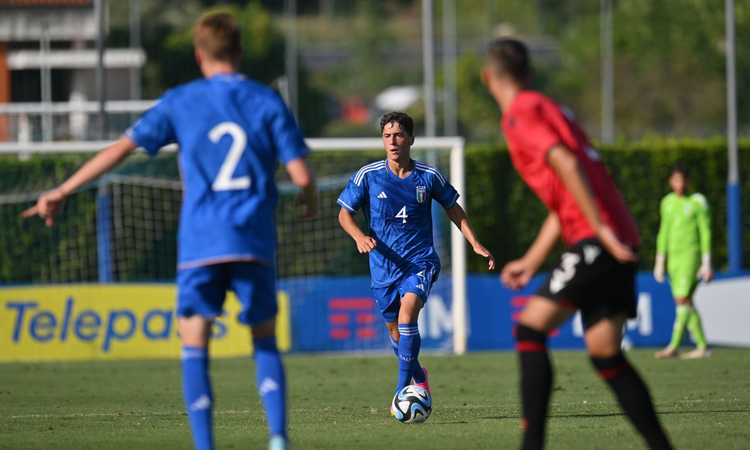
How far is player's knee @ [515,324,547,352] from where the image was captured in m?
6.34

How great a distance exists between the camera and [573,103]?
6344cm

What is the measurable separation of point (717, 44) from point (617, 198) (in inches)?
1885

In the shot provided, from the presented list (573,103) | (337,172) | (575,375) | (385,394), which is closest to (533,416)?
(385,394)

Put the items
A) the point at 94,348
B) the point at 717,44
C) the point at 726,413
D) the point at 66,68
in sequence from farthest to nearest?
the point at 717,44
the point at 66,68
the point at 94,348
the point at 726,413

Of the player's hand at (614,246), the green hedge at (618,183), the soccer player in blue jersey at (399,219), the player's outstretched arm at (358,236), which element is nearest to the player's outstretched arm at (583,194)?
the player's hand at (614,246)

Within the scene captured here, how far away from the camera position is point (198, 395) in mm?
6418

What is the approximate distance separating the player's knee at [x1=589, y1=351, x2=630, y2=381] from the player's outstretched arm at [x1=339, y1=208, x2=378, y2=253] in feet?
10.7

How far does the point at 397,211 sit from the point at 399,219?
0.21 ft

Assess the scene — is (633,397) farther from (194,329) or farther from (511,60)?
(194,329)

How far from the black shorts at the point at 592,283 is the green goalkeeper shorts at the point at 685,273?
381 inches

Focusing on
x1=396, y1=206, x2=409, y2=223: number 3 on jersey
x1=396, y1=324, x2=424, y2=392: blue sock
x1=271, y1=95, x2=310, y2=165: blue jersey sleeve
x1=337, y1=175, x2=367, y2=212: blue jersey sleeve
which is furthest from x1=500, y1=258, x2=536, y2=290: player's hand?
x1=337, y1=175, x2=367, y2=212: blue jersey sleeve

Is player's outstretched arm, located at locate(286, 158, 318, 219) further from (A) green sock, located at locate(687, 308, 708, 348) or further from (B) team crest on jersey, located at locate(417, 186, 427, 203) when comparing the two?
(A) green sock, located at locate(687, 308, 708, 348)

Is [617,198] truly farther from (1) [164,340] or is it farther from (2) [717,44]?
(2) [717,44]

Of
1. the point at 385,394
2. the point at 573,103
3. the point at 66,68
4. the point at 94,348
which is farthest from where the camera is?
the point at 573,103
